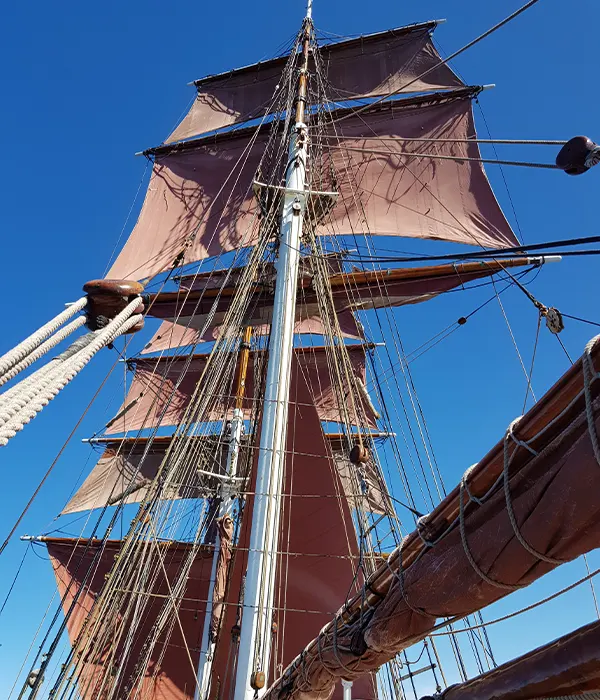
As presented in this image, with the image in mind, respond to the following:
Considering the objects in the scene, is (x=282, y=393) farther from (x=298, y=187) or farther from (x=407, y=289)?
(x=407, y=289)

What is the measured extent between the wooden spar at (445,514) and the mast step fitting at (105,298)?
1.52 meters

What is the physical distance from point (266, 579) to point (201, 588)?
865 centimetres

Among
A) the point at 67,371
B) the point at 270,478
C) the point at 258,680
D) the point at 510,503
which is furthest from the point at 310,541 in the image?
the point at 510,503

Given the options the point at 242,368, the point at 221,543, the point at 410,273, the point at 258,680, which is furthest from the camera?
the point at 242,368

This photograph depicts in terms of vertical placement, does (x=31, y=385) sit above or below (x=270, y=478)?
below

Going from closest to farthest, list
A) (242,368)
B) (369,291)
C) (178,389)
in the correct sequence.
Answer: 1. (369,291)
2. (242,368)
3. (178,389)

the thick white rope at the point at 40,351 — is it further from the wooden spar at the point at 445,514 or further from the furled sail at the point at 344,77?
the furled sail at the point at 344,77

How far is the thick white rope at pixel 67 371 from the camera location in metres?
1.74

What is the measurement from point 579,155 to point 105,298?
6.11 feet

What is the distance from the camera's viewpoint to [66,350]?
231cm

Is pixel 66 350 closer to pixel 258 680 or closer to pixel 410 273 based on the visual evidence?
pixel 258 680

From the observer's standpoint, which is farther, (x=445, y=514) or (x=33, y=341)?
(x=33, y=341)

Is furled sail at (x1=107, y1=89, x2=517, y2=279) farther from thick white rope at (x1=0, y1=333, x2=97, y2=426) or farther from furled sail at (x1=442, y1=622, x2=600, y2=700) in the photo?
furled sail at (x1=442, y1=622, x2=600, y2=700)

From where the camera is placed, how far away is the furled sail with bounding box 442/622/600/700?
119 centimetres
